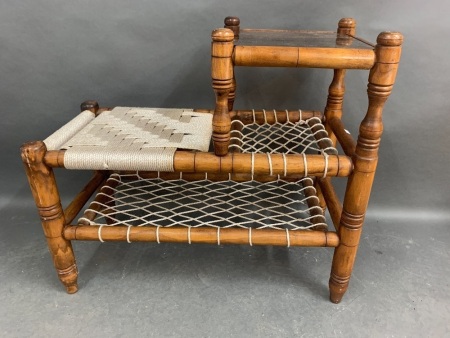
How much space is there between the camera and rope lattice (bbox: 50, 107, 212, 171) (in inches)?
34.4

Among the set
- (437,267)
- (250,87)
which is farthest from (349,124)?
(437,267)

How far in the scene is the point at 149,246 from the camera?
125cm

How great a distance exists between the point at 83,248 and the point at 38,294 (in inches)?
8.2

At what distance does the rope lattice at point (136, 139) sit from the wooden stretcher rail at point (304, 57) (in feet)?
0.83

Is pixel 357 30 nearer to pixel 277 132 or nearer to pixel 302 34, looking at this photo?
pixel 302 34

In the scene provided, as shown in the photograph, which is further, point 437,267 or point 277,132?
point 277,132

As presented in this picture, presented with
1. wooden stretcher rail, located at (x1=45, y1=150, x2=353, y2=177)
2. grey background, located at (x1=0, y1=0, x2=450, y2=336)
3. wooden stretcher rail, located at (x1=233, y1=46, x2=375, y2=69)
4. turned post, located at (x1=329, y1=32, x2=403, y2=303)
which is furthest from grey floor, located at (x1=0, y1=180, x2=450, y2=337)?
wooden stretcher rail, located at (x1=233, y1=46, x2=375, y2=69)

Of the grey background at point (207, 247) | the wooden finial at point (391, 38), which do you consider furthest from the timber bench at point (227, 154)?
the grey background at point (207, 247)

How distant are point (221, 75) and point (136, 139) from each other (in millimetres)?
319

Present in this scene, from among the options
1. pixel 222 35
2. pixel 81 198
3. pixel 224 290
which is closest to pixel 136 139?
pixel 81 198

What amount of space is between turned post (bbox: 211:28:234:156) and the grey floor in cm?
46

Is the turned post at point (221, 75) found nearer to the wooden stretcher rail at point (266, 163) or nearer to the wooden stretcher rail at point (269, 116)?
the wooden stretcher rail at point (266, 163)

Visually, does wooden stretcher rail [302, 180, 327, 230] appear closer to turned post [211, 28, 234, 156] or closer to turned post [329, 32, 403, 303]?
turned post [329, 32, 403, 303]

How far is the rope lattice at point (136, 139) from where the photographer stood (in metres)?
0.87
